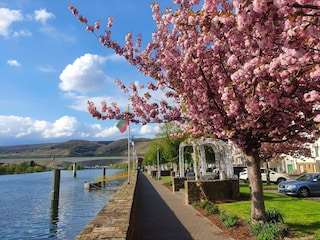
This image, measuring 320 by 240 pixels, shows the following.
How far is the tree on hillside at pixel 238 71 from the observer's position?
4.74 meters

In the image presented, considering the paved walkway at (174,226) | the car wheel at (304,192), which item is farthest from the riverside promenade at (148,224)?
the car wheel at (304,192)

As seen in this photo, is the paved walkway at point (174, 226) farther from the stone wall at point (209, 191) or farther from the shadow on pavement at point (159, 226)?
the stone wall at point (209, 191)

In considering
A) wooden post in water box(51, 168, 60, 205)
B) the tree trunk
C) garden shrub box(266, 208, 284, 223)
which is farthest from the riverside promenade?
wooden post in water box(51, 168, 60, 205)

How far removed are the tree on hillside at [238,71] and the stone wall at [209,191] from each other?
6.91 m

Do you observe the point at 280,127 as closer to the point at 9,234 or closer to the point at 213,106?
the point at 213,106

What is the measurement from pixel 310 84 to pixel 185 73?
3.36 metres

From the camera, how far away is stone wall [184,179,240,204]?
16.5 metres

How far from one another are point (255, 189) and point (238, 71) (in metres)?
5.31

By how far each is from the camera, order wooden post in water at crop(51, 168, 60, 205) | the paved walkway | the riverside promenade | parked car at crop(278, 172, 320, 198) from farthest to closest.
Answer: wooden post in water at crop(51, 168, 60, 205) < parked car at crop(278, 172, 320, 198) < the paved walkway < the riverside promenade

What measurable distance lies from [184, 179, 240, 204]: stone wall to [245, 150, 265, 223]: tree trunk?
272 inches

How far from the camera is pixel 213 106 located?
8.95 m

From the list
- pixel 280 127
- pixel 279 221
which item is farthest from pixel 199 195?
pixel 280 127

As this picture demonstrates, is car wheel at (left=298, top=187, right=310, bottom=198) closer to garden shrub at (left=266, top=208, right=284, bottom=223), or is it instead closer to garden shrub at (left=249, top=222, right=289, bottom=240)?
garden shrub at (left=266, top=208, right=284, bottom=223)

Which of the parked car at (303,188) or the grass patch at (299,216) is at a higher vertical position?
the parked car at (303,188)
